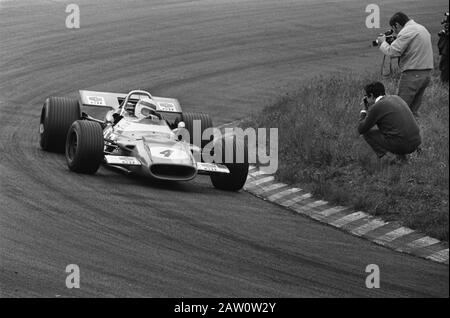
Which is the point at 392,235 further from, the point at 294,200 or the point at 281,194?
the point at 281,194

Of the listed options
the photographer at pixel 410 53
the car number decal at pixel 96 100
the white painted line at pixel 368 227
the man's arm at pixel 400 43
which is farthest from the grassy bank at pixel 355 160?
the car number decal at pixel 96 100

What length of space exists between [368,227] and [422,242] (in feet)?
3.14

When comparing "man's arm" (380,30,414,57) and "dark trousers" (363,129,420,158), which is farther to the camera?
"man's arm" (380,30,414,57)

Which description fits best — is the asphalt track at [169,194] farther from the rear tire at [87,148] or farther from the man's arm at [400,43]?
the man's arm at [400,43]

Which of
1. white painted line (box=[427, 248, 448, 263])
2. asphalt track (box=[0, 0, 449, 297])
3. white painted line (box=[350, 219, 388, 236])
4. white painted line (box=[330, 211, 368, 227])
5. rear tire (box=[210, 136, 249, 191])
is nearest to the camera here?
asphalt track (box=[0, 0, 449, 297])

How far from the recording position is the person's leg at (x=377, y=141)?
14758mm

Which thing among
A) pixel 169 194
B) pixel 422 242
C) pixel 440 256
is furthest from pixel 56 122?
pixel 440 256

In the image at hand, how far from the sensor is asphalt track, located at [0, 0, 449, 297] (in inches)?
409

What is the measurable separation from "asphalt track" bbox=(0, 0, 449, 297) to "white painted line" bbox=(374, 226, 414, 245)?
0.79 ft

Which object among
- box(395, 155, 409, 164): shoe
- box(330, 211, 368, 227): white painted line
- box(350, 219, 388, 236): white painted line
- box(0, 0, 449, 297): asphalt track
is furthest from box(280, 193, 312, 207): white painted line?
box(350, 219, 388, 236): white painted line

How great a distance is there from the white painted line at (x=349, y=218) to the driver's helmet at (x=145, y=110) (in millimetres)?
3894

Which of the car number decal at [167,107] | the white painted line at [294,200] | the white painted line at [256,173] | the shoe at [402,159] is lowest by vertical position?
the white painted line at [256,173]

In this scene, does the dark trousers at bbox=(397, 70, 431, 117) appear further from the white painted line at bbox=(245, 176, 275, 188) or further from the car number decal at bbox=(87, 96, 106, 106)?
the car number decal at bbox=(87, 96, 106, 106)

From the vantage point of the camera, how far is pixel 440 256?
11.9 meters
